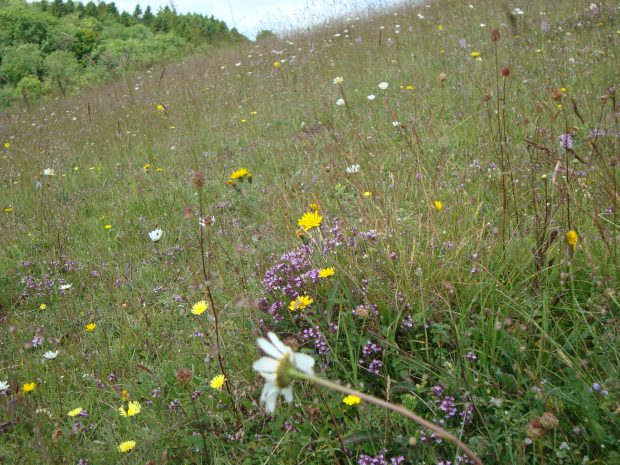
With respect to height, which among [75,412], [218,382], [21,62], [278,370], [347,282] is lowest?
[75,412]

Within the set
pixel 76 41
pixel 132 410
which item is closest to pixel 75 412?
pixel 132 410

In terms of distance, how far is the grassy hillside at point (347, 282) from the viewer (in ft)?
4.06

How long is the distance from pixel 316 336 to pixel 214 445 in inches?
17.9

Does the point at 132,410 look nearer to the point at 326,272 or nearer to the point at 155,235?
the point at 326,272

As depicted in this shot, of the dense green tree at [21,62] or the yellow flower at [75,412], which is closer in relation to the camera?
the yellow flower at [75,412]

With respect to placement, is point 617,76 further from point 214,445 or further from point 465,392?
point 214,445

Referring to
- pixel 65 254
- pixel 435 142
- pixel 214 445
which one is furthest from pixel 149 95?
pixel 214 445

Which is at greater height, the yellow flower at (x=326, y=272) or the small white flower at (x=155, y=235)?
the yellow flower at (x=326, y=272)

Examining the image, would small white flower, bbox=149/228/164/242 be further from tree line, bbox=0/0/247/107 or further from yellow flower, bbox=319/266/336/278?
tree line, bbox=0/0/247/107

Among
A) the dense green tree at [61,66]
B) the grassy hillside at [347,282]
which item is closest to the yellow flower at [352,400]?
the grassy hillside at [347,282]

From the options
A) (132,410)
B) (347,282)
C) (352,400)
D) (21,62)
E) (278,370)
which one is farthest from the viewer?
(21,62)

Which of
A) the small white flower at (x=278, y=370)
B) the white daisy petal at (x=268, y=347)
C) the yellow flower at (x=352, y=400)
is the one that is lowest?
the yellow flower at (x=352, y=400)

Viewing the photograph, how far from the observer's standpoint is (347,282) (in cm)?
165

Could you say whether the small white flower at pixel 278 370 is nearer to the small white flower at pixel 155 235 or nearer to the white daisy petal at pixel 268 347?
the white daisy petal at pixel 268 347
